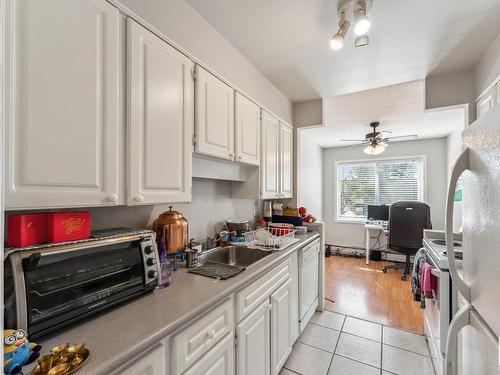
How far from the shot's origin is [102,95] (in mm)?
1006

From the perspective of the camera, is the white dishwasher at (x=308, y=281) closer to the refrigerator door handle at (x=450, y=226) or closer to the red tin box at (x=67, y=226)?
the refrigerator door handle at (x=450, y=226)

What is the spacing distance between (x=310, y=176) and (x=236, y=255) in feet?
8.86

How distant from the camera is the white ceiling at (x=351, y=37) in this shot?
1574mm

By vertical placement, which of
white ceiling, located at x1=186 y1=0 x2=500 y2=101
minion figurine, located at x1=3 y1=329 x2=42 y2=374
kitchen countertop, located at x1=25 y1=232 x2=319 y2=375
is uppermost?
white ceiling, located at x1=186 y1=0 x2=500 y2=101

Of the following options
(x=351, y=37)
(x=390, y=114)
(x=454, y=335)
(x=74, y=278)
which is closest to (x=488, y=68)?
(x=351, y=37)

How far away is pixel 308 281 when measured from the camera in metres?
2.37

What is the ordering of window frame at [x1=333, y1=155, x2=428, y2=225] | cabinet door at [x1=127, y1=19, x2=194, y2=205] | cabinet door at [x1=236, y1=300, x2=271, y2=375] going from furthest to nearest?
window frame at [x1=333, y1=155, x2=428, y2=225] → cabinet door at [x1=236, y1=300, x2=271, y2=375] → cabinet door at [x1=127, y1=19, x2=194, y2=205]

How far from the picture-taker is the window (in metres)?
4.65

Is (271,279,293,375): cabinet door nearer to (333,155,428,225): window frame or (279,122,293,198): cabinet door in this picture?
(279,122,293,198): cabinet door

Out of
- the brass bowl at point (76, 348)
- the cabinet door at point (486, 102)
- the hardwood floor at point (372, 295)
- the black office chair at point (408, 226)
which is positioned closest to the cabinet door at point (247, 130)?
the brass bowl at point (76, 348)

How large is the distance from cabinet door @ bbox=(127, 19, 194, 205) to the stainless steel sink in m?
0.65

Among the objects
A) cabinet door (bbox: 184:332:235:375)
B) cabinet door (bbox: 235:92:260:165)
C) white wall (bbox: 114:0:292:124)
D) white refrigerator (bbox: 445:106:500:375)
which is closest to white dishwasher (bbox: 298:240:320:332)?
cabinet door (bbox: 235:92:260:165)

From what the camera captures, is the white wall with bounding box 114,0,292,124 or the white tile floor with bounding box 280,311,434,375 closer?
the white wall with bounding box 114,0,292,124

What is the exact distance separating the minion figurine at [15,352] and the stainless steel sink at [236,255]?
1.21 metres
